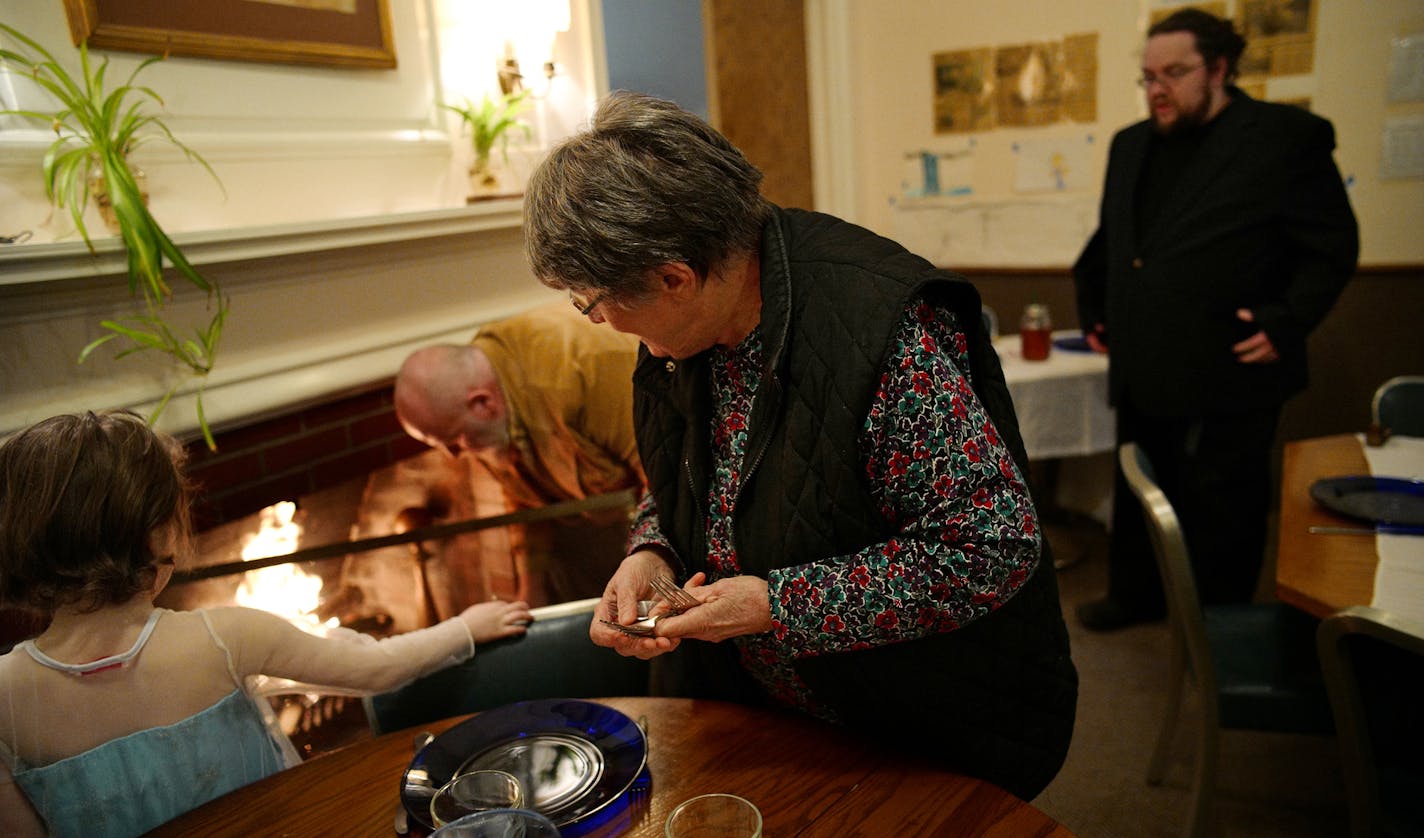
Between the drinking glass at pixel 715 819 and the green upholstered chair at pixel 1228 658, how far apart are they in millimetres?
1190

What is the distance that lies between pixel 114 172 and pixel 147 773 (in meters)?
1.41

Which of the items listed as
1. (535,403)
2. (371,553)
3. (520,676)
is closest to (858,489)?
(520,676)

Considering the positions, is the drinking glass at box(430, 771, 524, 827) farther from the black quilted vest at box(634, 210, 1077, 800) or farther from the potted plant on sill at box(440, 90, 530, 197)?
the potted plant on sill at box(440, 90, 530, 197)

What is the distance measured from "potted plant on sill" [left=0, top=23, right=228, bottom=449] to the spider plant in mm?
943

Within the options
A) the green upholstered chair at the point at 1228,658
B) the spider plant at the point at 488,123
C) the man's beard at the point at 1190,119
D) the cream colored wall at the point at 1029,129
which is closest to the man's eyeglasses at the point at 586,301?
the green upholstered chair at the point at 1228,658

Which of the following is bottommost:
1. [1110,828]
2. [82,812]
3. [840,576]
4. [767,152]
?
[1110,828]

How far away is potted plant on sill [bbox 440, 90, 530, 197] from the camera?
9.95 feet

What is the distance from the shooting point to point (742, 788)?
1168 mm

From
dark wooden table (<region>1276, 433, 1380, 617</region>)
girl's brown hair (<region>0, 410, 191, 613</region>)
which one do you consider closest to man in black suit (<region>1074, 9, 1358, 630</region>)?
dark wooden table (<region>1276, 433, 1380, 617</region>)

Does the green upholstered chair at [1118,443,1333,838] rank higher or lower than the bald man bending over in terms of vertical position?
lower

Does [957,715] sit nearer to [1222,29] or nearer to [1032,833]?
[1032,833]

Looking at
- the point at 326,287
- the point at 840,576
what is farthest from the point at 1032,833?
the point at 326,287

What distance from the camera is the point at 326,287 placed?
8.70 feet

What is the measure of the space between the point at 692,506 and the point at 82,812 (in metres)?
0.90
